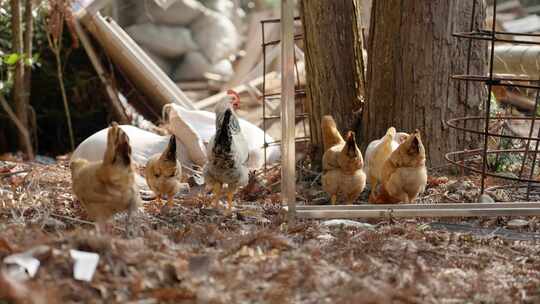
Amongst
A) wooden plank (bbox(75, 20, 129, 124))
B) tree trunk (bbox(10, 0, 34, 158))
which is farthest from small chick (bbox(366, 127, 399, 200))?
tree trunk (bbox(10, 0, 34, 158))

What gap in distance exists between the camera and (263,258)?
12.7ft

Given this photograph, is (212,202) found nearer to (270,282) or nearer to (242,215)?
(242,215)

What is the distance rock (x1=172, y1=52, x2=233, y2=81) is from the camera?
46.2ft

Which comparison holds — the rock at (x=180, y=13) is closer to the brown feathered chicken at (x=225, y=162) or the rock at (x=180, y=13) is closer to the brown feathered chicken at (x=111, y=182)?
the brown feathered chicken at (x=225, y=162)

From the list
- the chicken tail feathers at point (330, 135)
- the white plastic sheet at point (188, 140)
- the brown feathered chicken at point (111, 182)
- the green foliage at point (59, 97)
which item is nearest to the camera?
the brown feathered chicken at point (111, 182)

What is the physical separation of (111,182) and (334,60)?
2.82m

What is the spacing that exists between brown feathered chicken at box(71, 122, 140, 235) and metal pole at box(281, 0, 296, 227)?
89cm

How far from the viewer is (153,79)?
28.3 ft

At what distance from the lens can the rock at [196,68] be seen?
14.1 metres

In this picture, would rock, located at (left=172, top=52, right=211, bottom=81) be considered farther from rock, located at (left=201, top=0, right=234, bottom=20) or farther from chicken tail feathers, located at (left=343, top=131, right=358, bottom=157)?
chicken tail feathers, located at (left=343, top=131, right=358, bottom=157)

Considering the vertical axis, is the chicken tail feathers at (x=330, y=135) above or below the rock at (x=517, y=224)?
above

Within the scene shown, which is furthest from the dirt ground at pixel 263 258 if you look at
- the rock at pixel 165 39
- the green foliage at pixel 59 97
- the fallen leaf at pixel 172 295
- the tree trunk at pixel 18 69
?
the rock at pixel 165 39

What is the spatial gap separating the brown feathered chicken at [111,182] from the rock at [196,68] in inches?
373

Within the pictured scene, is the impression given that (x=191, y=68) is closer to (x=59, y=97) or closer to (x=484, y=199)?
(x=59, y=97)
